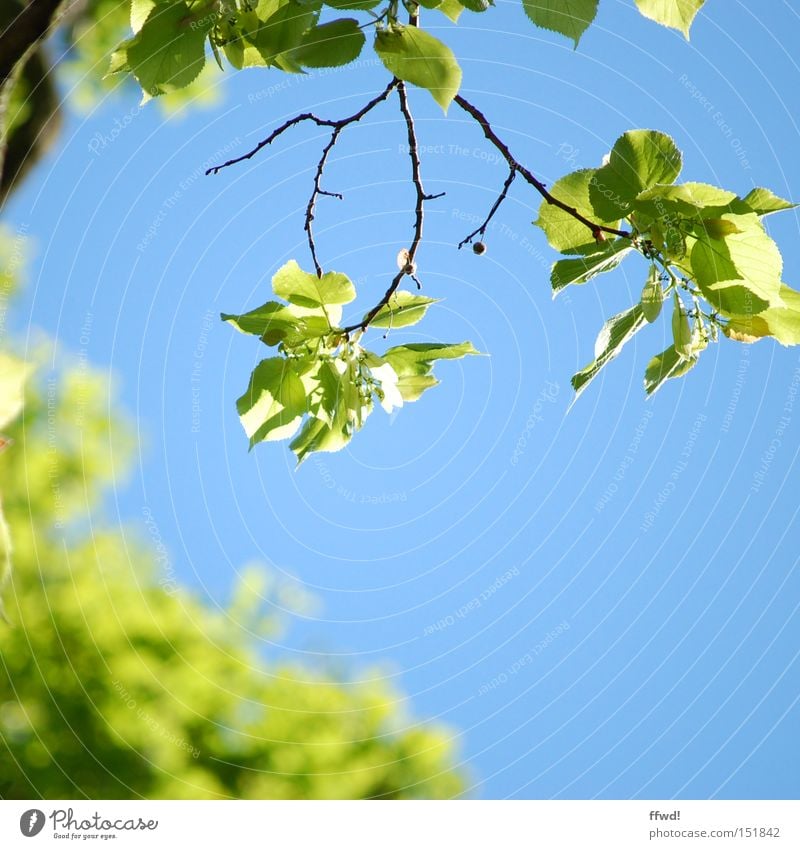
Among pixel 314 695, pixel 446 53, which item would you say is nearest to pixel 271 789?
pixel 314 695

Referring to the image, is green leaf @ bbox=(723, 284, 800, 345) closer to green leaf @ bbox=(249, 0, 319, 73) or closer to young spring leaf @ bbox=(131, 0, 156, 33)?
green leaf @ bbox=(249, 0, 319, 73)

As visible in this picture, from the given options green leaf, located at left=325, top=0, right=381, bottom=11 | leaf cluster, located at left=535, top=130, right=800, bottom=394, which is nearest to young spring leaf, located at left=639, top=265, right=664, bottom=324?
leaf cluster, located at left=535, top=130, right=800, bottom=394

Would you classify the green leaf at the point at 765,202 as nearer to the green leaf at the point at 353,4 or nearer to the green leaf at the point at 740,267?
the green leaf at the point at 740,267

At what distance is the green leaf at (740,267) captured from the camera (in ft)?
1.70

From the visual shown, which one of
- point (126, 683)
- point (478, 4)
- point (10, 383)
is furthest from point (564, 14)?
point (126, 683)

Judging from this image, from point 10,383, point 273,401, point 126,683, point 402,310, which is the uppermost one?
point 126,683

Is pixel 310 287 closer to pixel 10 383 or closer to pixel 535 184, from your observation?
pixel 535 184

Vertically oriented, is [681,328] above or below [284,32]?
below

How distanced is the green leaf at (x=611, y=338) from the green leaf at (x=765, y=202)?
10 centimetres

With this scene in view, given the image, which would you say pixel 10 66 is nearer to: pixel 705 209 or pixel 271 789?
pixel 705 209

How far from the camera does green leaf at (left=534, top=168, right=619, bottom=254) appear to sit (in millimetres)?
598

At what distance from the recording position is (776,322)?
578 millimetres

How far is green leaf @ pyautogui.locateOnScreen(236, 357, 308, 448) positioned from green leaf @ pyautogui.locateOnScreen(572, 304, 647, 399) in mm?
225

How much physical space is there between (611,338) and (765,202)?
5.4 inches
